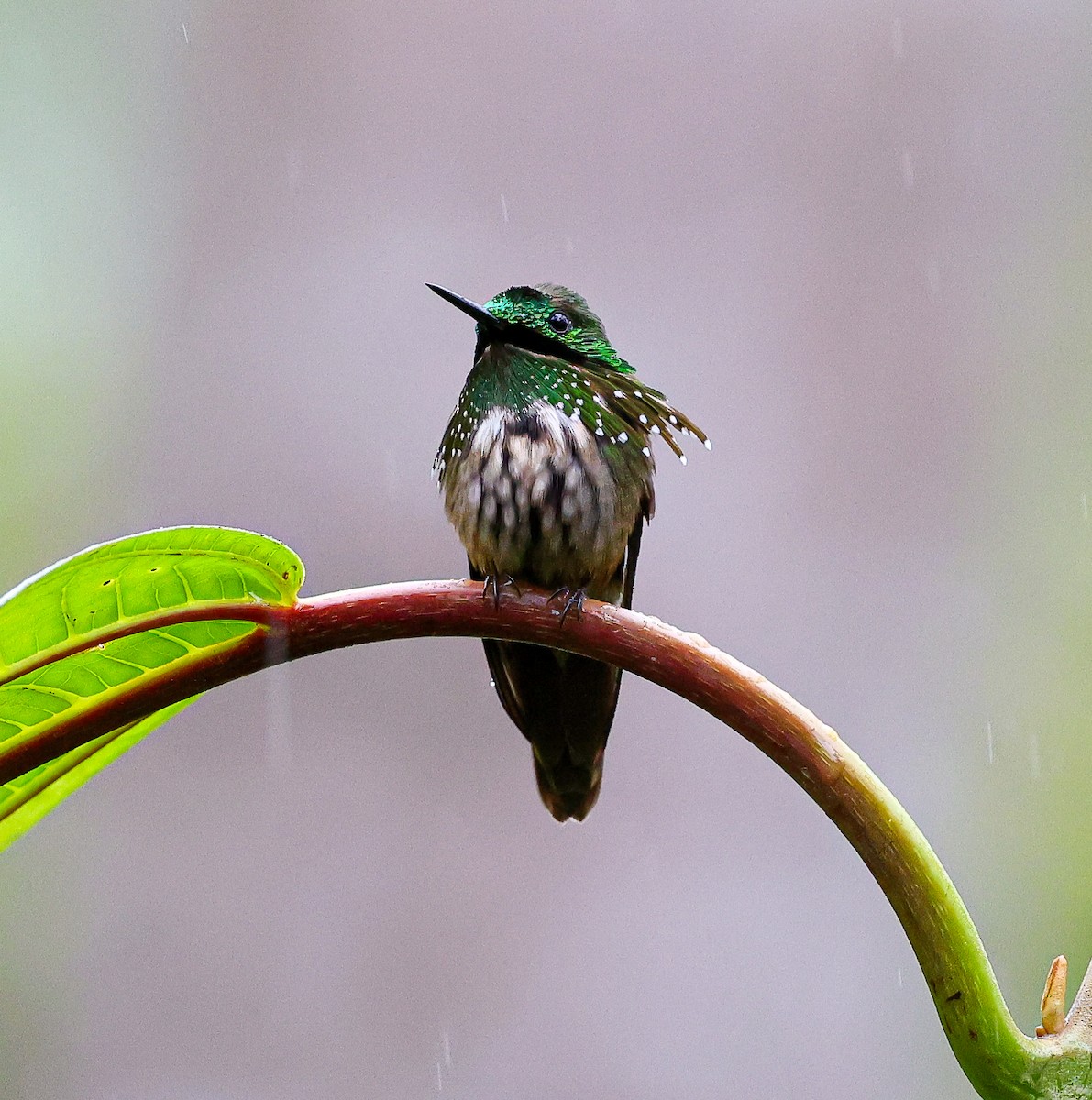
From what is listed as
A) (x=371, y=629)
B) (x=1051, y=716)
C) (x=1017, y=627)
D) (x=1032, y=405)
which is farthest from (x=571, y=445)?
(x=1032, y=405)

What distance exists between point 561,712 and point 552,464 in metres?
0.40

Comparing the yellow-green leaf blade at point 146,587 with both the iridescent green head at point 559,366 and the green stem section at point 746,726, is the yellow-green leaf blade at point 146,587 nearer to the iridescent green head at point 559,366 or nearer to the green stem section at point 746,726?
the green stem section at point 746,726

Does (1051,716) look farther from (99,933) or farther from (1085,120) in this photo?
(99,933)

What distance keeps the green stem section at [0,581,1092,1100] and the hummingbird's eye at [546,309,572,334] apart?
0.93m

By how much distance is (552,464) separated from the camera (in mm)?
1761

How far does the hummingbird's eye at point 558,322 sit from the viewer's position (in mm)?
1804

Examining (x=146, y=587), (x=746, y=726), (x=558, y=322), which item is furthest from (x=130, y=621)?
(x=558, y=322)

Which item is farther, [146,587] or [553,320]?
[553,320]

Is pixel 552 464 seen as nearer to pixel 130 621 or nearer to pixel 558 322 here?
pixel 558 322

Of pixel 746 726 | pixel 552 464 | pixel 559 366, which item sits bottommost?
pixel 746 726

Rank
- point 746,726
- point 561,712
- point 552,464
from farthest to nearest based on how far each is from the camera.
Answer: point 561,712, point 552,464, point 746,726

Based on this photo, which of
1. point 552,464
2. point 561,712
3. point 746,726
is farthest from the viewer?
point 561,712

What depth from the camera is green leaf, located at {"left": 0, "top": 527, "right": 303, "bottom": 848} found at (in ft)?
2.77

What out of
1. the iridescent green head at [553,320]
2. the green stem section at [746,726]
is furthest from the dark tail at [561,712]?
the green stem section at [746,726]
